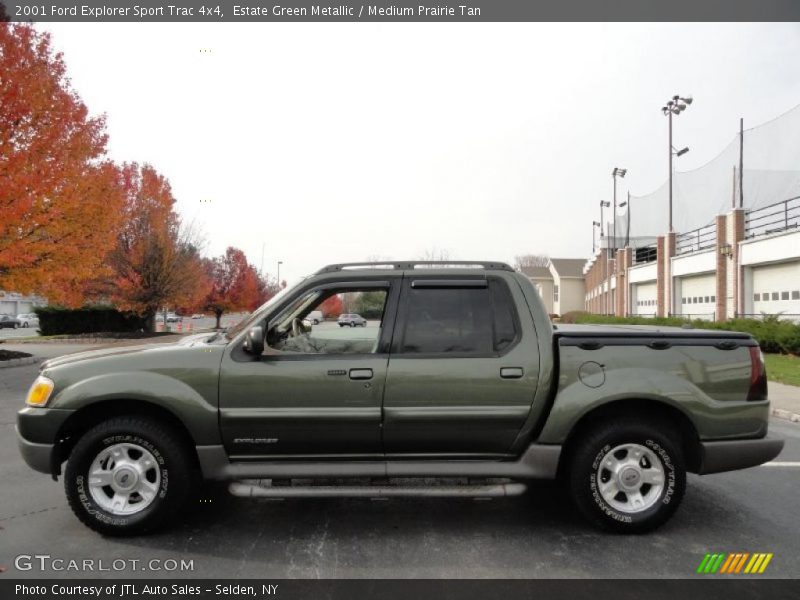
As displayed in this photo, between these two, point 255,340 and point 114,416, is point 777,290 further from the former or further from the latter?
point 114,416

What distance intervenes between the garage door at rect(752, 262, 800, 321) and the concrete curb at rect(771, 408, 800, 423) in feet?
51.6

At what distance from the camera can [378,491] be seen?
3.80 metres

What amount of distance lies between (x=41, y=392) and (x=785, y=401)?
1071 cm

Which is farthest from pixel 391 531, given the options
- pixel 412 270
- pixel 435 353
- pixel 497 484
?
pixel 412 270

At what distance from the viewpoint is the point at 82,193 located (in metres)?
15.3

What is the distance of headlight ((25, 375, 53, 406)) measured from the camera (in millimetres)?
3941

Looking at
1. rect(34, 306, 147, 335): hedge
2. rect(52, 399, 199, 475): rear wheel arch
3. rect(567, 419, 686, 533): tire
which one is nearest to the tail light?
rect(567, 419, 686, 533): tire

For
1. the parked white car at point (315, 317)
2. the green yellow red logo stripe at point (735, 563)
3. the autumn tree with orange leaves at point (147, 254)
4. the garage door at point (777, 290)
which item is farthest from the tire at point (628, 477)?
the autumn tree with orange leaves at point (147, 254)

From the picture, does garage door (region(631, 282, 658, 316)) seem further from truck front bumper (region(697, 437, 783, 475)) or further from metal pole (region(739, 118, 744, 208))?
truck front bumper (region(697, 437, 783, 475))

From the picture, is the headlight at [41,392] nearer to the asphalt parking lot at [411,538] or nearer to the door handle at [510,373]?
the asphalt parking lot at [411,538]

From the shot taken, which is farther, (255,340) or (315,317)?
(315,317)

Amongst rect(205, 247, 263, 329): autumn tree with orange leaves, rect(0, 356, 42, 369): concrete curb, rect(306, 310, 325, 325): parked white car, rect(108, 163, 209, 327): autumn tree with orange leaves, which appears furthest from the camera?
rect(205, 247, 263, 329): autumn tree with orange leaves

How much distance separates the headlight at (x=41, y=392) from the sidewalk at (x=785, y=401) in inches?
379

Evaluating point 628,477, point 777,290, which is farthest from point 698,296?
point 628,477
